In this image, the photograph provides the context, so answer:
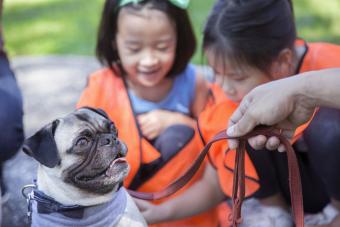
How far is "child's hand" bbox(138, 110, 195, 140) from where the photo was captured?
2191 millimetres

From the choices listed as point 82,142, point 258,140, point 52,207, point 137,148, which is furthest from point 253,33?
point 52,207

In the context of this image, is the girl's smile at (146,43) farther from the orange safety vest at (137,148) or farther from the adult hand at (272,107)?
the adult hand at (272,107)

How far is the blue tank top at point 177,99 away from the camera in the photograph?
227 centimetres

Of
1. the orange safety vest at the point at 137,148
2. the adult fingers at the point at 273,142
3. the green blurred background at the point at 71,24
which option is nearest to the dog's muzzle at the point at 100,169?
the adult fingers at the point at 273,142

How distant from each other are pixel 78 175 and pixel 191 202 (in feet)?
2.04

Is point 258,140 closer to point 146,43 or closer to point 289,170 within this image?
point 289,170

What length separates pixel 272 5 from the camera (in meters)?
1.88

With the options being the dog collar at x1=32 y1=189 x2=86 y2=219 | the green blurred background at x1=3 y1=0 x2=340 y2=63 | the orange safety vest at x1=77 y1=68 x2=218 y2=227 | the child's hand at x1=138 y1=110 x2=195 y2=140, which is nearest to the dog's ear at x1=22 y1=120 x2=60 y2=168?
the dog collar at x1=32 y1=189 x2=86 y2=219

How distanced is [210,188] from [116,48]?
0.66 m

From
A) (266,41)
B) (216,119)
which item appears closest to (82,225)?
(216,119)

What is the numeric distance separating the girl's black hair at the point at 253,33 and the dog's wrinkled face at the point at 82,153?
55 centimetres

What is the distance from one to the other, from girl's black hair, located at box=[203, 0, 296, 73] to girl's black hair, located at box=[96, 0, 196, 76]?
29 centimetres

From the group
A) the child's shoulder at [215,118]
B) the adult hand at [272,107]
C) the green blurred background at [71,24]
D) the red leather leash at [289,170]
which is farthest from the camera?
the green blurred background at [71,24]

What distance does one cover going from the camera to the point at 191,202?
78.3 inches
